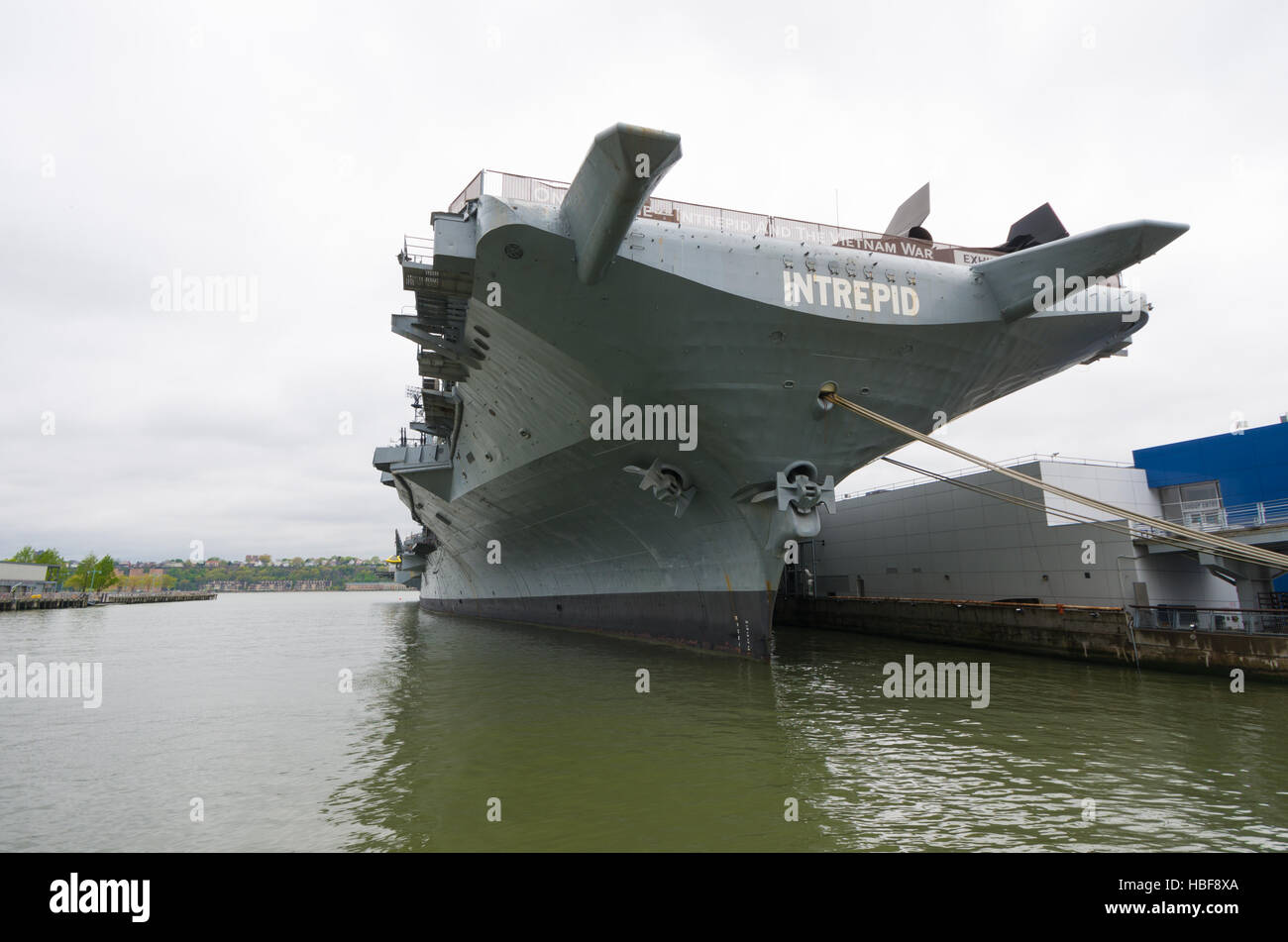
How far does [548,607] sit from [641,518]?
8619 mm

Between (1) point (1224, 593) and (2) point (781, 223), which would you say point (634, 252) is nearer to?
(2) point (781, 223)

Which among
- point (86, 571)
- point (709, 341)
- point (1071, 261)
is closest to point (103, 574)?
point (86, 571)

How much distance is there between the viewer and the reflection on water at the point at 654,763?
5129 mm

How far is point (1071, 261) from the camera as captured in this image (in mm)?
10617

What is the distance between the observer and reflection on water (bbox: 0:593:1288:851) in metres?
5.13

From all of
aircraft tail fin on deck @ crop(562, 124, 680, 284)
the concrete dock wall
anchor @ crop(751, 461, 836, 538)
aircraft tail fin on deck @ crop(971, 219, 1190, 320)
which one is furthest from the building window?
aircraft tail fin on deck @ crop(562, 124, 680, 284)

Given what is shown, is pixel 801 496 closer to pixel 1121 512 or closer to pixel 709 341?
pixel 709 341

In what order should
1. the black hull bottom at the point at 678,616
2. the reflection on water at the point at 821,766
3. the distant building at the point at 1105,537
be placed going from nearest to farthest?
1. the reflection on water at the point at 821,766
2. the black hull bottom at the point at 678,616
3. the distant building at the point at 1105,537

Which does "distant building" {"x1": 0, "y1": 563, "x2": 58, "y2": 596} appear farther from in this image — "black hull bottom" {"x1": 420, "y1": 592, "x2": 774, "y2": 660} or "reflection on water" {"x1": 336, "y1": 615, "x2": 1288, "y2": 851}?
"reflection on water" {"x1": 336, "y1": 615, "x2": 1288, "y2": 851}

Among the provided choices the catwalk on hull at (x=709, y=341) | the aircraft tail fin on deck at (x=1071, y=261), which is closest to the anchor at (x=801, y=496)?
the catwalk on hull at (x=709, y=341)

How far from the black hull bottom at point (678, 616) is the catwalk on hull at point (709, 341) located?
58 mm

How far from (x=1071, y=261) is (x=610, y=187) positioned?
7.94 meters

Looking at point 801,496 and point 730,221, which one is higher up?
point 730,221

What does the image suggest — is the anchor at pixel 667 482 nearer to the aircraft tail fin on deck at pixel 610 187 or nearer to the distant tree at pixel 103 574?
the aircraft tail fin on deck at pixel 610 187
